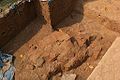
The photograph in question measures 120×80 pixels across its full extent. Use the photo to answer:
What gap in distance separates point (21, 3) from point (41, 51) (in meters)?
1.33

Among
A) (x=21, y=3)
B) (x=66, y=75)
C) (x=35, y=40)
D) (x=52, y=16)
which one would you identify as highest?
(x=21, y=3)

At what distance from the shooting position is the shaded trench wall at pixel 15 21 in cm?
657

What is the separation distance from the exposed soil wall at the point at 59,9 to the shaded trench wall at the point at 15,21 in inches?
24.8

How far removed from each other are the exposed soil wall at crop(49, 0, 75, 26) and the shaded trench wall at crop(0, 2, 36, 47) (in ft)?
2.07

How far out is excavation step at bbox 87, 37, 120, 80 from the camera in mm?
5199

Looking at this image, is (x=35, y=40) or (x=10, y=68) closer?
(x=10, y=68)

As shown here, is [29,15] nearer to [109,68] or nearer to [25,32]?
[25,32]

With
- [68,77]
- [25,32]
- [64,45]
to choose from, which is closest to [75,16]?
[64,45]

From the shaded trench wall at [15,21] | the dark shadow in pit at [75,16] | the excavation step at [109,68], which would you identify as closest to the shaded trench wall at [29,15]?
the shaded trench wall at [15,21]

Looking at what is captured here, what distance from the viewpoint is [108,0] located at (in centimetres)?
737

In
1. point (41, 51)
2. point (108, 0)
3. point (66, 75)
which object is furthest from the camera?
point (108, 0)

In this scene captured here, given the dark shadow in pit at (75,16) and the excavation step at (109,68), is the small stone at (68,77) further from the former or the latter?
the dark shadow in pit at (75,16)

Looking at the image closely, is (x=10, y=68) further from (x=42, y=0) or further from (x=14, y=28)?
(x=42, y=0)

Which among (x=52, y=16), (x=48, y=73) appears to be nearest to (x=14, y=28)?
(x=52, y=16)
